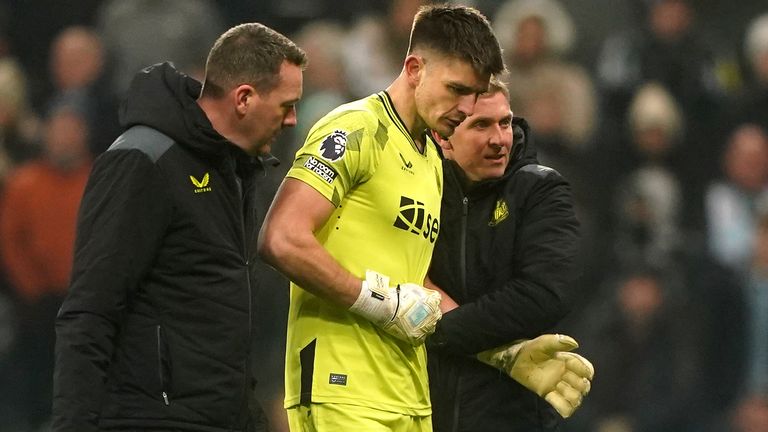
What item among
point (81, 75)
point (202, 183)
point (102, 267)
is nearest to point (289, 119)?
point (202, 183)

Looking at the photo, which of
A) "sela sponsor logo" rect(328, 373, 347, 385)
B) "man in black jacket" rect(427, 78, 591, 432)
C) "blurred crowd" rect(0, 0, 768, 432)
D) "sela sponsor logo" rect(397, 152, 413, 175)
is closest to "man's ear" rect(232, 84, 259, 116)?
"sela sponsor logo" rect(397, 152, 413, 175)

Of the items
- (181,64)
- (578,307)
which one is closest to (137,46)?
(181,64)

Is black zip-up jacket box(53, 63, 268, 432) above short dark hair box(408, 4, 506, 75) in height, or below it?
below

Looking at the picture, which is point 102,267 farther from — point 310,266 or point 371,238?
point 371,238

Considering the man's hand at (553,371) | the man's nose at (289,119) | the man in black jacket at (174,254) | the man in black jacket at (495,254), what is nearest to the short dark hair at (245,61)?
the man in black jacket at (174,254)

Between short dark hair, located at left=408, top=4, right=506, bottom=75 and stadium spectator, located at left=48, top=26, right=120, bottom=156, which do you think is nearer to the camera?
short dark hair, located at left=408, top=4, right=506, bottom=75

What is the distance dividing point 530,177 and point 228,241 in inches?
54.2

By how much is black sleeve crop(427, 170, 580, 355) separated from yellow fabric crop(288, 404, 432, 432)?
0.52 metres

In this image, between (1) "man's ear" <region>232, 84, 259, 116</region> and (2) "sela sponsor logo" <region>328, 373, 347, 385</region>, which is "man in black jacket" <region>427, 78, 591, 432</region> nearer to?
(2) "sela sponsor logo" <region>328, 373, 347, 385</region>

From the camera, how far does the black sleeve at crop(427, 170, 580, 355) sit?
160 inches

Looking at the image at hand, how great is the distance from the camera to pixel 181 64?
872cm

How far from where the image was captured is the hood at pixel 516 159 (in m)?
4.25

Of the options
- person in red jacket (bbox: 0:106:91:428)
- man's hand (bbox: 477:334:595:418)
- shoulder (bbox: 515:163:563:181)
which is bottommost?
person in red jacket (bbox: 0:106:91:428)

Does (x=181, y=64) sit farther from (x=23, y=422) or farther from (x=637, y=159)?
(x=637, y=159)
